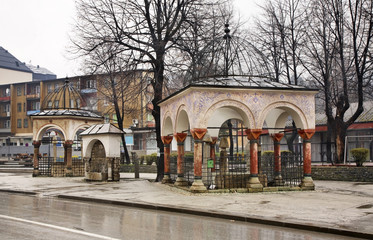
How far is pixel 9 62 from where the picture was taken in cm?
8112

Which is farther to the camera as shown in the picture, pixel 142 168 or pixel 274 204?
pixel 142 168

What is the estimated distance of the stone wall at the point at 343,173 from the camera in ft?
69.6

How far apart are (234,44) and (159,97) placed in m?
6.21

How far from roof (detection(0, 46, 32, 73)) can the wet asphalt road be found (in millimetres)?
74026

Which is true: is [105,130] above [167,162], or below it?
above

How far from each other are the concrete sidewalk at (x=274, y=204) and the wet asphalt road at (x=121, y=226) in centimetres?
38

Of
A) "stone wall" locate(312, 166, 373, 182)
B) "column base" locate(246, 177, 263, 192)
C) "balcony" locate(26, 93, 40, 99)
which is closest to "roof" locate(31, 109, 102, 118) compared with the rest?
"stone wall" locate(312, 166, 373, 182)

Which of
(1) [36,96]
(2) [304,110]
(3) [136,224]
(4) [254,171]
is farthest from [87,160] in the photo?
(1) [36,96]

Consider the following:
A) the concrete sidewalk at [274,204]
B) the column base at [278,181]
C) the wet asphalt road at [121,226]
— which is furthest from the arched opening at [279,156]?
the wet asphalt road at [121,226]

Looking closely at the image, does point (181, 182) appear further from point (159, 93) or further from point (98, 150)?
point (98, 150)

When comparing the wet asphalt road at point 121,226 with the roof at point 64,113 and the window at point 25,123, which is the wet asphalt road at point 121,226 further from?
the window at point 25,123

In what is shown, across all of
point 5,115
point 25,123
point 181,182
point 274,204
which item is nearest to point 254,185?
point 274,204

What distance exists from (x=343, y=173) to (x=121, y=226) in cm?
1604

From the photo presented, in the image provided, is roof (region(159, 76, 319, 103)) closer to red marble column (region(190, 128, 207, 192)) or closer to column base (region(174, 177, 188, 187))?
red marble column (region(190, 128, 207, 192))
